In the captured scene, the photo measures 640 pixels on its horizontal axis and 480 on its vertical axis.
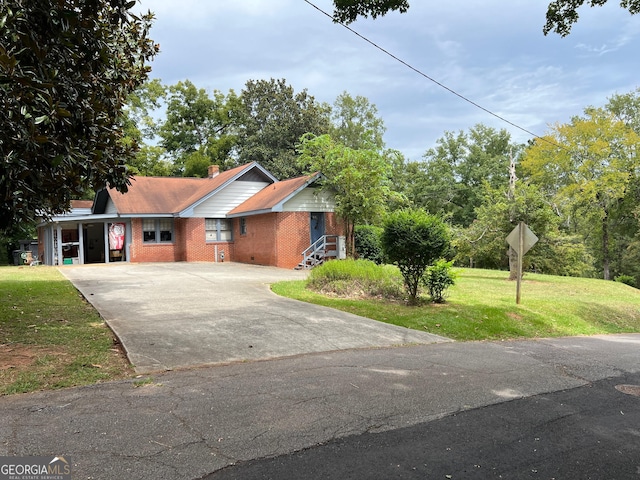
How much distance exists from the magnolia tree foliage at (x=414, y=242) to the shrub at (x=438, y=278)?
190 mm

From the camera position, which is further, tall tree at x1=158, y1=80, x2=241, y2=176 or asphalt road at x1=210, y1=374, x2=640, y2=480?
tall tree at x1=158, y1=80, x2=241, y2=176

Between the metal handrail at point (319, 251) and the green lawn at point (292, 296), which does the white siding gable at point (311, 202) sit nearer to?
the metal handrail at point (319, 251)

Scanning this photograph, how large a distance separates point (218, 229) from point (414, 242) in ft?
57.6

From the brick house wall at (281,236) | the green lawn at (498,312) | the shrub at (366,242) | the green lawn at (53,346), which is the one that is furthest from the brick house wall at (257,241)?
the green lawn at (53,346)

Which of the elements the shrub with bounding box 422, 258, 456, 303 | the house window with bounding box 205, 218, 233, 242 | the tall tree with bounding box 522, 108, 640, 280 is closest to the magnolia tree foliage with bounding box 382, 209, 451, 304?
the shrub with bounding box 422, 258, 456, 303

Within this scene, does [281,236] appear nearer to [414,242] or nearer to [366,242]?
[366,242]

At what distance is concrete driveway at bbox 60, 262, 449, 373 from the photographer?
673cm

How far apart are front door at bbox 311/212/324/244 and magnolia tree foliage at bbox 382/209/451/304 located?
12.4 meters

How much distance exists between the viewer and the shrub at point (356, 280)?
12.9 metres

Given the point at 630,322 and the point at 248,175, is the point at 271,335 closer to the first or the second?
the point at 630,322

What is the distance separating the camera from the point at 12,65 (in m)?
4.64

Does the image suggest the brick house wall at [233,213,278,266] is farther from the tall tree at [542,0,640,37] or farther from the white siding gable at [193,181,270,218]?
the tall tree at [542,0,640,37]

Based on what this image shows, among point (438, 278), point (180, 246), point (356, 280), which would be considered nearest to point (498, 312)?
point (438, 278)

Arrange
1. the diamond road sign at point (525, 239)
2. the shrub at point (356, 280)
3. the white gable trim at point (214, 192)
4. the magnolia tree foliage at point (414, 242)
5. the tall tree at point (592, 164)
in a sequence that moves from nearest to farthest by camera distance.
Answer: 1. the magnolia tree foliage at point (414, 242)
2. the diamond road sign at point (525, 239)
3. the shrub at point (356, 280)
4. the white gable trim at point (214, 192)
5. the tall tree at point (592, 164)
